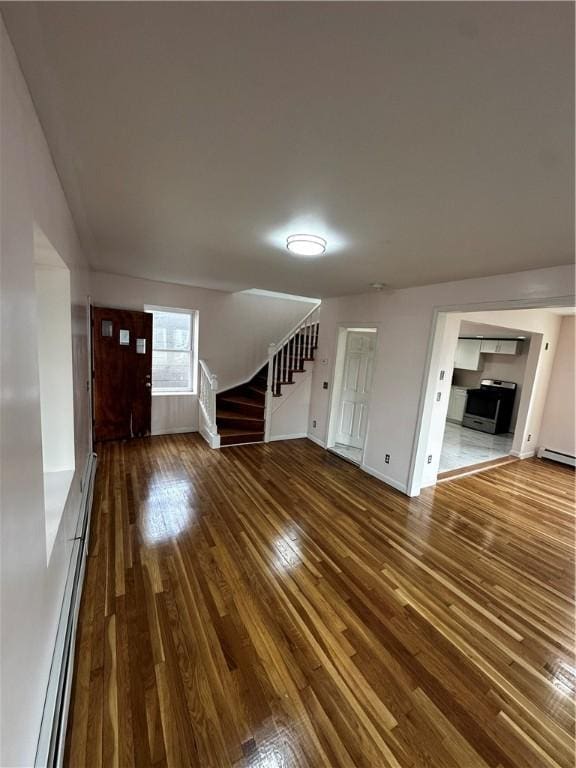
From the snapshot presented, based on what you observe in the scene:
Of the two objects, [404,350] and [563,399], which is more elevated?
[404,350]

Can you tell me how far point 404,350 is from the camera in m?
3.71

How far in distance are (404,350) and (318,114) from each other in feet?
9.90

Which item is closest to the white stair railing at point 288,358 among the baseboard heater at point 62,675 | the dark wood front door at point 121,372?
the dark wood front door at point 121,372

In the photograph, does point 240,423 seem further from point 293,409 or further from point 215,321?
point 215,321

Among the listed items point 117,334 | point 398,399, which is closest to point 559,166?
point 398,399

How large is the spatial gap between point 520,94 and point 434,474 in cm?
390

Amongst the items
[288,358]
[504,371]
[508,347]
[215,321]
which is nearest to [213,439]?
[288,358]

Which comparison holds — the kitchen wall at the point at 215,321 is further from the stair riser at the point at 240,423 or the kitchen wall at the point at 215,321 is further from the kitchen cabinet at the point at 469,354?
the kitchen cabinet at the point at 469,354

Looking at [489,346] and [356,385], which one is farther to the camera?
[489,346]

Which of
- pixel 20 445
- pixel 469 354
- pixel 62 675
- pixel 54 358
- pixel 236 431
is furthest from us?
pixel 469 354

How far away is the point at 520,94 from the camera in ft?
2.98

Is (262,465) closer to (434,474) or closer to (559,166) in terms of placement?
(434,474)

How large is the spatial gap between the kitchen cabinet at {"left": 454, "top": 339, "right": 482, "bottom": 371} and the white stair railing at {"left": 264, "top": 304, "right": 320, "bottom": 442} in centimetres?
408

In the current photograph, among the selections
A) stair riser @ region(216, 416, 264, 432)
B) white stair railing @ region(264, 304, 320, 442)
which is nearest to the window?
stair riser @ region(216, 416, 264, 432)
